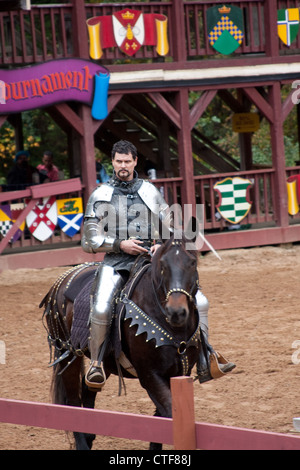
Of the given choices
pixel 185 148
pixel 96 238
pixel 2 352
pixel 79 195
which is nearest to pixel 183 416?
pixel 96 238

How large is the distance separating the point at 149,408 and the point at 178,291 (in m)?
2.44

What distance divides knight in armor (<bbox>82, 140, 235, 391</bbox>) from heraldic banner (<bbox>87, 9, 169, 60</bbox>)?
30.4 feet

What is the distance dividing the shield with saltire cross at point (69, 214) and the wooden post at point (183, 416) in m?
10.7

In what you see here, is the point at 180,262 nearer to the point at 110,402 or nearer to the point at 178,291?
the point at 178,291

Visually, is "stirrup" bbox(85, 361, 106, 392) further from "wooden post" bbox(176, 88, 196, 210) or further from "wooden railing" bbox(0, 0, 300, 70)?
"wooden post" bbox(176, 88, 196, 210)

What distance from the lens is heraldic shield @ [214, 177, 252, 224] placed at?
1557 cm

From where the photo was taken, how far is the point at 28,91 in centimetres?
1405

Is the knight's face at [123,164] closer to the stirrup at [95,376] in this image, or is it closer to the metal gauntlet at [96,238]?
the metal gauntlet at [96,238]

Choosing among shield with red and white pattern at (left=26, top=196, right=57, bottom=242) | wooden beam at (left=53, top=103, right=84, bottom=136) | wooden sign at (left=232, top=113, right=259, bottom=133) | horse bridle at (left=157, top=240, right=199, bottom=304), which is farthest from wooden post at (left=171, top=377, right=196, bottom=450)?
wooden sign at (left=232, top=113, right=259, bottom=133)

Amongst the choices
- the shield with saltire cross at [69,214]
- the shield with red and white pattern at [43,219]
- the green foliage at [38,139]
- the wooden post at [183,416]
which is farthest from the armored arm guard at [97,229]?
the green foliage at [38,139]

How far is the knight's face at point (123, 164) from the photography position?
5640 millimetres

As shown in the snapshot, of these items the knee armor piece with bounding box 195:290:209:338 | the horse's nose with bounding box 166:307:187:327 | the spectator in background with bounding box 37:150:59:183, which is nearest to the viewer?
the horse's nose with bounding box 166:307:187:327

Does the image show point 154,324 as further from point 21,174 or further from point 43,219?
point 21,174

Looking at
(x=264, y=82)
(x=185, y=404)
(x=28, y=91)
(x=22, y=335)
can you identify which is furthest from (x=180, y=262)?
(x=264, y=82)
